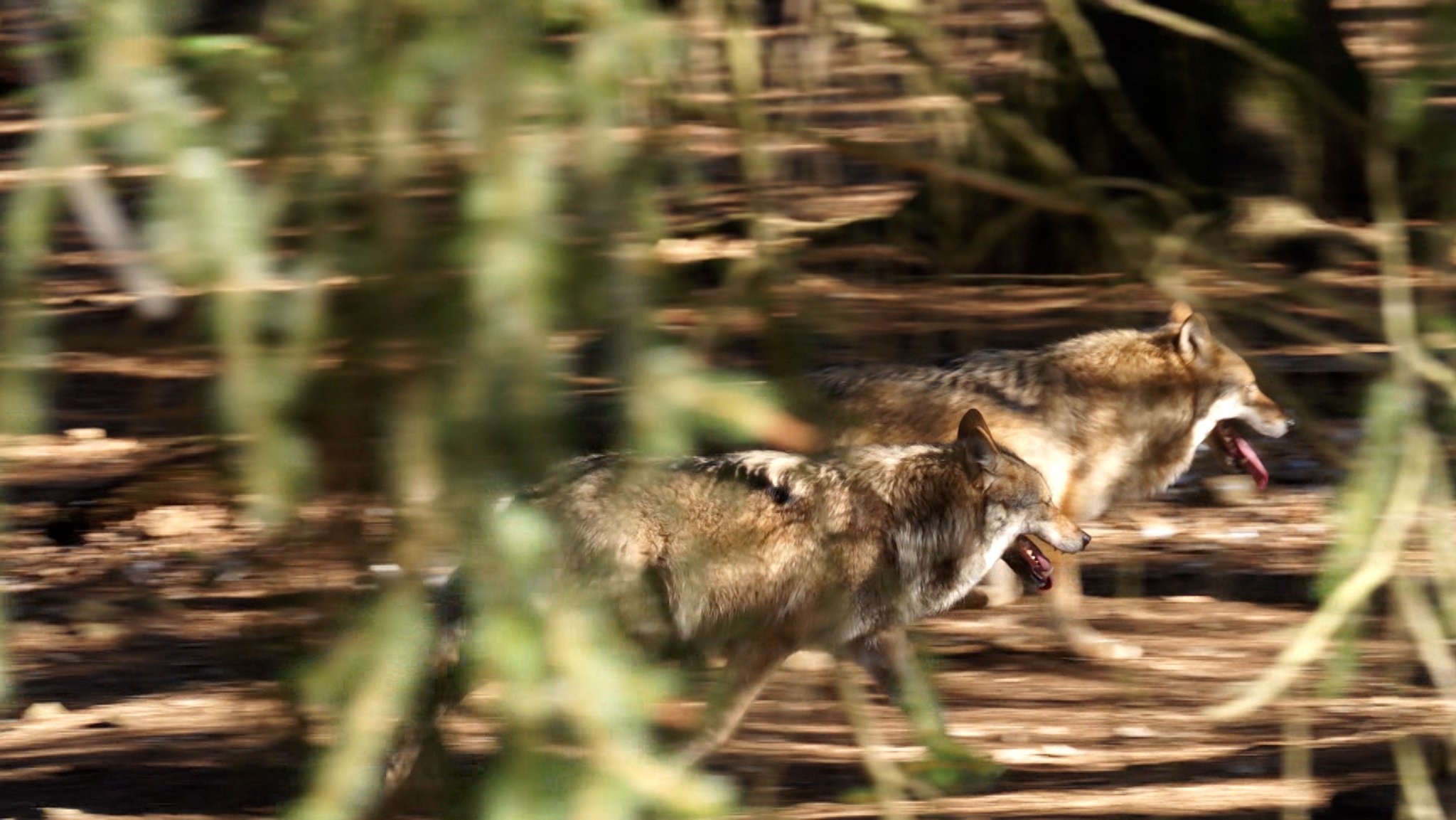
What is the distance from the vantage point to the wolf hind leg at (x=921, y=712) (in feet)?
18.5

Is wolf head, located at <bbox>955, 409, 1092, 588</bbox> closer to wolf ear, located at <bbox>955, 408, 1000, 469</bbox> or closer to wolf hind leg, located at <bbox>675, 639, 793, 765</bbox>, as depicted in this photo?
wolf ear, located at <bbox>955, 408, 1000, 469</bbox>

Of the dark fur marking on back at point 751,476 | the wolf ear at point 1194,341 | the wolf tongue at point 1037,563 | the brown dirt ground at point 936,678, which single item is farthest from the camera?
the wolf ear at point 1194,341

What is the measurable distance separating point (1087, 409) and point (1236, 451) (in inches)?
43.4

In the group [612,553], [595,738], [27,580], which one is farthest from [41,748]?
[595,738]

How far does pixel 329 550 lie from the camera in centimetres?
295

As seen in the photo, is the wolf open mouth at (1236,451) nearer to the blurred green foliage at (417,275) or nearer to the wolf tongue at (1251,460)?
the wolf tongue at (1251,460)

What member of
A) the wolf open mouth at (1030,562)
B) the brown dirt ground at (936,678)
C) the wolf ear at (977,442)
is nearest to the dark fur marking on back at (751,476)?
the brown dirt ground at (936,678)

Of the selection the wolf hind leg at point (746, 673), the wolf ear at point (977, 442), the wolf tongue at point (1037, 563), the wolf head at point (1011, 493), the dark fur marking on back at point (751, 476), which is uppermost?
the dark fur marking on back at point (751, 476)

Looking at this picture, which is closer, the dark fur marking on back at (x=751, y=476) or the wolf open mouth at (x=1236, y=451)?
the dark fur marking on back at (x=751, y=476)

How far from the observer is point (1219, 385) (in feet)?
27.7

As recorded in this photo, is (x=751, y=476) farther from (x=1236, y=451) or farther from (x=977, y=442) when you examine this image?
(x=1236, y=451)

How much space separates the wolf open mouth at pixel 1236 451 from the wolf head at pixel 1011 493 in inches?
78.3

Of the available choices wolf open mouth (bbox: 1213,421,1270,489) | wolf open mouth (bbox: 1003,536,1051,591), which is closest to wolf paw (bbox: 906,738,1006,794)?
wolf open mouth (bbox: 1003,536,1051,591)

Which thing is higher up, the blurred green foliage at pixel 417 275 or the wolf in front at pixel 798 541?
the blurred green foliage at pixel 417 275
